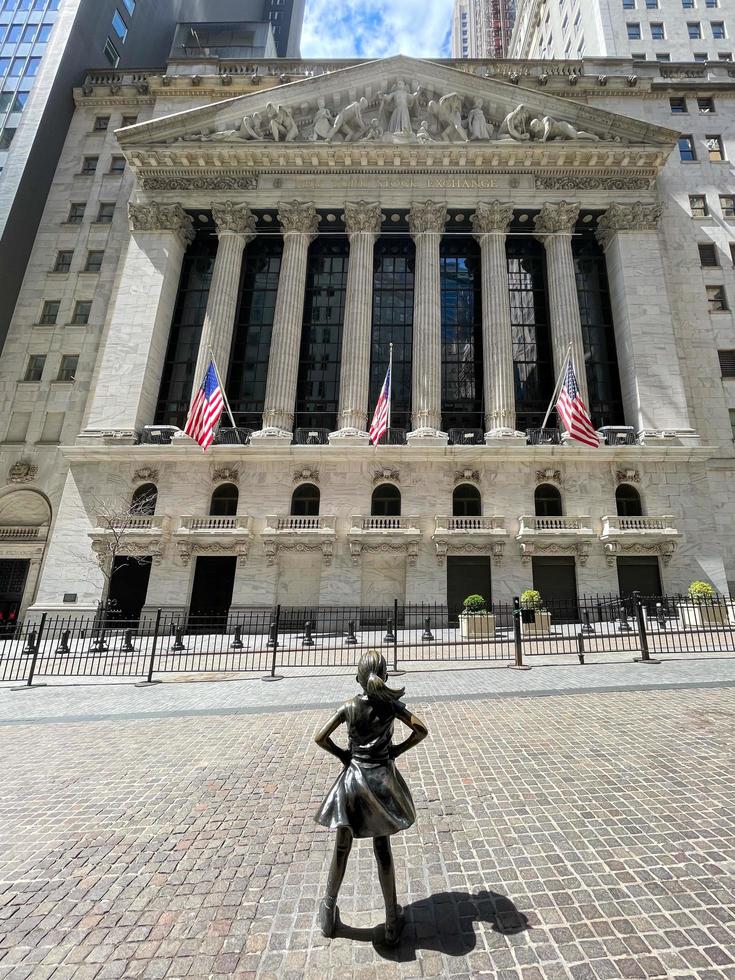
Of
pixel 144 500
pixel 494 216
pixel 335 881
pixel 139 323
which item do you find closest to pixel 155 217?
pixel 139 323

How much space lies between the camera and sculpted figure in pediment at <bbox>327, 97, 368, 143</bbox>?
1105 inches

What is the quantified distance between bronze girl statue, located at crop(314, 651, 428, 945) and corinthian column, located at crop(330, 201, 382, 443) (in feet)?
68.4

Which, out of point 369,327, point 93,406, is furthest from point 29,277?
point 369,327

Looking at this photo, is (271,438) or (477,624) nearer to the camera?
(477,624)

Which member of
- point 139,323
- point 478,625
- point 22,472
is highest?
point 139,323

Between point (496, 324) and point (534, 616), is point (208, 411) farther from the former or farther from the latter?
point (496, 324)

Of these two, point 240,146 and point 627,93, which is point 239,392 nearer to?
point 240,146

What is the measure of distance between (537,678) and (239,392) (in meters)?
23.6

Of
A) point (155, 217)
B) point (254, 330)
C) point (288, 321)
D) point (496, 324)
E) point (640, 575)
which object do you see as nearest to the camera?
point (640, 575)

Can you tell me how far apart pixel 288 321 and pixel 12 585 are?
22082mm

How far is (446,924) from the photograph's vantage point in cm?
328

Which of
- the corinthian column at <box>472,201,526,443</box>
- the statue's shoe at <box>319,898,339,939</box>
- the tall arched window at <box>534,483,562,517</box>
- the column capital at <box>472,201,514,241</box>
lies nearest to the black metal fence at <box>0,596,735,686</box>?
the tall arched window at <box>534,483,562,517</box>

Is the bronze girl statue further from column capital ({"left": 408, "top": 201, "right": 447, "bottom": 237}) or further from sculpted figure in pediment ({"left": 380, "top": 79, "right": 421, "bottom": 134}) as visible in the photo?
sculpted figure in pediment ({"left": 380, "top": 79, "right": 421, "bottom": 134})

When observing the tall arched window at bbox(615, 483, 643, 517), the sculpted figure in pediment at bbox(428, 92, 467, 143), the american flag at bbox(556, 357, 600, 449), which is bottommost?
the tall arched window at bbox(615, 483, 643, 517)
